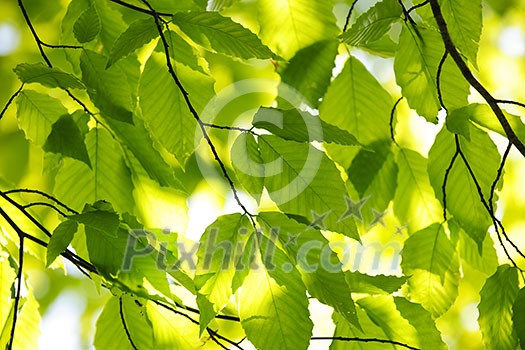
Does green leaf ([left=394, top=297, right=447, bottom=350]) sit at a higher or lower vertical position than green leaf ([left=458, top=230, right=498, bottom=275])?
lower

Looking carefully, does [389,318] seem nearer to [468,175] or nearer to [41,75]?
[468,175]

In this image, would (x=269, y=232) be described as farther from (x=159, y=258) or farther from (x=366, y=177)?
(x=366, y=177)

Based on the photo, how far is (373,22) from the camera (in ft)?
2.15

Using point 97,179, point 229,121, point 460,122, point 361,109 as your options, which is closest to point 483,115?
point 460,122

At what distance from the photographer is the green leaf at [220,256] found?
62 cm

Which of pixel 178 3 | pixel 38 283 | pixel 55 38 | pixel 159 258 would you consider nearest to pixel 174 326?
pixel 159 258

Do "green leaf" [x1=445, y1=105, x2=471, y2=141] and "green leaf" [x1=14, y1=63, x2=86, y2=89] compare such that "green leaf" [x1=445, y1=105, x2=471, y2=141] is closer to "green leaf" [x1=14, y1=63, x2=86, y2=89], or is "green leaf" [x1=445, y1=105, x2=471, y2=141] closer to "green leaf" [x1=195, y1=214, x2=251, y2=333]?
"green leaf" [x1=195, y1=214, x2=251, y2=333]

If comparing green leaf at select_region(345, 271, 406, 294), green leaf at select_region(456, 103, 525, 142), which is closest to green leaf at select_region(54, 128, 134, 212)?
green leaf at select_region(345, 271, 406, 294)

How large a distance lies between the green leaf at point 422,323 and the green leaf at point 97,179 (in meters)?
0.34

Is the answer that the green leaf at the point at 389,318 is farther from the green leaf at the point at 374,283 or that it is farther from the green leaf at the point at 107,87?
the green leaf at the point at 107,87

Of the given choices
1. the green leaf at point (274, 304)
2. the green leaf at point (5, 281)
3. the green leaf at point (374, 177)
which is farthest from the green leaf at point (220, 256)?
the green leaf at point (5, 281)

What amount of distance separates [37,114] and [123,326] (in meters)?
0.26

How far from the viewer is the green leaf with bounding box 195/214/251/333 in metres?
0.62

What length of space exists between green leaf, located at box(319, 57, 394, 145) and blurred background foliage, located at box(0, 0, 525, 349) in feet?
1.76
